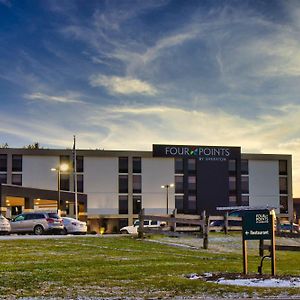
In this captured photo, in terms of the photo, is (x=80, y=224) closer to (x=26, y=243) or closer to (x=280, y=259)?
(x=26, y=243)

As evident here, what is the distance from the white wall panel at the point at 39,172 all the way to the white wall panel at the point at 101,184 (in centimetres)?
465

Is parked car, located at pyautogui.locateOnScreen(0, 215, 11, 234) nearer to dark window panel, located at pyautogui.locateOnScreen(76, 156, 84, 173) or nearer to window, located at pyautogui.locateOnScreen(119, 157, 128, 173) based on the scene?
dark window panel, located at pyautogui.locateOnScreen(76, 156, 84, 173)

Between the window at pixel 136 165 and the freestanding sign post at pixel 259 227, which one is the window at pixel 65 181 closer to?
the window at pixel 136 165

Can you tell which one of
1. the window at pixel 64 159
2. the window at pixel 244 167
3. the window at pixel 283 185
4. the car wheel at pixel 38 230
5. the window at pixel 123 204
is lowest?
the car wheel at pixel 38 230

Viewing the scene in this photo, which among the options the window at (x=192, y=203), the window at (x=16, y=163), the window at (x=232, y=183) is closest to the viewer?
the window at (x=16, y=163)

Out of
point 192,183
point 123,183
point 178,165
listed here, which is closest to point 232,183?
point 192,183

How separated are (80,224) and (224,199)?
5315 centimetres

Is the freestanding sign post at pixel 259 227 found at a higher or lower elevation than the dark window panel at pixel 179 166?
lower

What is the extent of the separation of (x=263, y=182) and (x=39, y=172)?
33.5 meters

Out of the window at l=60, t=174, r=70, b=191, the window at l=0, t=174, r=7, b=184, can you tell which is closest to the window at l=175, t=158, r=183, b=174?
the window at l=60, t=174, r=70, b=191

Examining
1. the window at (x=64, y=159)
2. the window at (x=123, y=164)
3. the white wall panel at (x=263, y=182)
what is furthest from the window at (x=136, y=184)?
the white wall panel at (x=263, y=182)

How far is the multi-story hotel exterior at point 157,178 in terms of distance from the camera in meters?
86.8

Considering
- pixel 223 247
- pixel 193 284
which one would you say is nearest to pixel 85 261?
pixel 193 284

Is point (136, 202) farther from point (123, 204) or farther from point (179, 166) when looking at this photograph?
point (179, 166)
